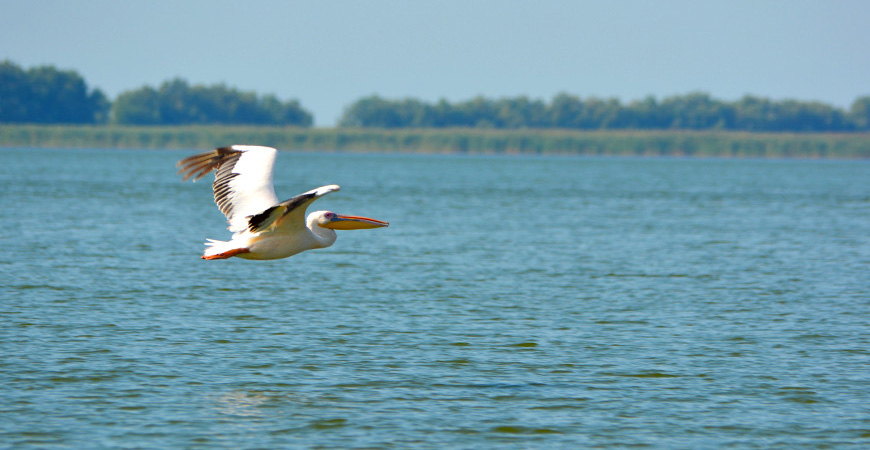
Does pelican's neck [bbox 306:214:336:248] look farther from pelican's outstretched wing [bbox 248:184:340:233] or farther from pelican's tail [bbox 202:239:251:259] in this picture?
pelican's tail [bbox 202:239:251:259]

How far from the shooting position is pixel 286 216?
9977 mm

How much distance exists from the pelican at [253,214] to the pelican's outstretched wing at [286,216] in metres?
0.01

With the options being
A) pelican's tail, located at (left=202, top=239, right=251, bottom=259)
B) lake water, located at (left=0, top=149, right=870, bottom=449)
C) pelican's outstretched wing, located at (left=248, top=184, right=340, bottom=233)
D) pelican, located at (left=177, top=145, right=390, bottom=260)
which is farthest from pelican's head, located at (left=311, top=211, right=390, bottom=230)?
lake water, located at (left=0, top=149, right=870, bottom=449)

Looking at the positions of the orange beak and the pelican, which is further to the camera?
the orange beak

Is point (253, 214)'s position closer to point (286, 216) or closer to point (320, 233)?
point (286, 216)

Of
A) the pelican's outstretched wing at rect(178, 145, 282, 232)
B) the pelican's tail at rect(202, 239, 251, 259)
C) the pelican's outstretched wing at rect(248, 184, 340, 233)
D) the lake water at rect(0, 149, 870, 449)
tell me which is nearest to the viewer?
the pelican's outstretched wing at rect(248, 184, 340, 233)

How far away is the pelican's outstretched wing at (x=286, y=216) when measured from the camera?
360 inches

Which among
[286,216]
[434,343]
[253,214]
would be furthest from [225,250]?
[434,343]

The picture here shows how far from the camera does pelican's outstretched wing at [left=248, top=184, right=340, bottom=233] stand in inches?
360

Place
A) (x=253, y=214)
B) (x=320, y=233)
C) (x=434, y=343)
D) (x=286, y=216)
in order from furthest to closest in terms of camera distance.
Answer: (x=434, y=343) → (x=320, y=233) → (x=253, y=214) → (x=286, y=216)

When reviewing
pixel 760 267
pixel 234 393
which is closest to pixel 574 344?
pixel 234 393

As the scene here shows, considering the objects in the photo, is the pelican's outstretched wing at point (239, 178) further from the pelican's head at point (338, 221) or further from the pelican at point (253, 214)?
the pelican's head at point (338, 221)

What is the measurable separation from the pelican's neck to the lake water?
1.27 meters

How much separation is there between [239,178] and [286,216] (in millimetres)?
916
